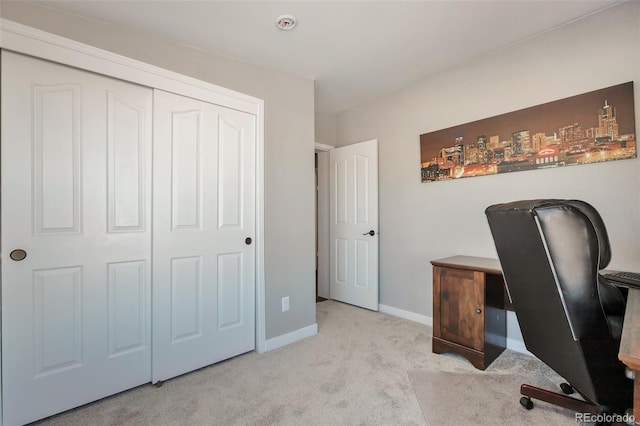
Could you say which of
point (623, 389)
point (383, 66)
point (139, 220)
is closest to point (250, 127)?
point (139, 220)

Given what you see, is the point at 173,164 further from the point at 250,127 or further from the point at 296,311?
the point at 296,311

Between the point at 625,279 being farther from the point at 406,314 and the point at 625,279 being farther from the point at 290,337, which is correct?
the point at 290,337

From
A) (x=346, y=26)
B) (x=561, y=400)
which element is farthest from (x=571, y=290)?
(x=346, y=26)

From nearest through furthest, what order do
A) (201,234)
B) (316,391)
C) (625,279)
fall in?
(625,279) < (316,391) < (201,234)

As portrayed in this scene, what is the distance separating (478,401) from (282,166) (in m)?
2.10

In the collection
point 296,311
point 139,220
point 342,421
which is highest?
point 139,220

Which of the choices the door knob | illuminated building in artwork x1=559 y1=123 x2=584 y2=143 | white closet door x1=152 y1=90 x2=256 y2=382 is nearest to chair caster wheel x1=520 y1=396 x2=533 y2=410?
illuminated building in artwork x1=559 y1=123 x2=584 y2=143

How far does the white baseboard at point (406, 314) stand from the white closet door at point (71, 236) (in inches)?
88.5

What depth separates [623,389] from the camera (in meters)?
1.34

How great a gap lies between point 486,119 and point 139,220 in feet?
8.91

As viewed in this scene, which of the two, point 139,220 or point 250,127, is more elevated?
point 250,127

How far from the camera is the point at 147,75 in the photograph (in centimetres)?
204

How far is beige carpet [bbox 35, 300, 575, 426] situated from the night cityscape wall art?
147 centimetres

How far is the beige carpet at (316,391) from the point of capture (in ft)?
5.64
